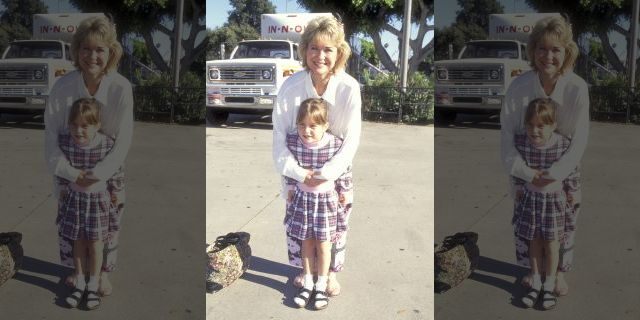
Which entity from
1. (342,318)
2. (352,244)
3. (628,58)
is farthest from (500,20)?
(352,244)

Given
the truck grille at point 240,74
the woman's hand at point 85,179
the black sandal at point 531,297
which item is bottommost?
the black sandal at point 531,297

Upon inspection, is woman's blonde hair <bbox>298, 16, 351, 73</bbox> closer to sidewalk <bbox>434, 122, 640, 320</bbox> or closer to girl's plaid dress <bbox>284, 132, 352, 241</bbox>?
girl's plaid dress <bbox>284, 132, 352, 241</bbox>

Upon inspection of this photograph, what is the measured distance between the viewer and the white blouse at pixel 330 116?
321cm

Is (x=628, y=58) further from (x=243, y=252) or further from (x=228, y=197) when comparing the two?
(x=228, y=197)

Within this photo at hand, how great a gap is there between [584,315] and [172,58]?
1.47 metres

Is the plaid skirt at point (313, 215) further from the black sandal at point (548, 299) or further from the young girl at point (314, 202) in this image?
the black sandal at point (548, 299)

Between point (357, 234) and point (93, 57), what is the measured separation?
2930 millimetres

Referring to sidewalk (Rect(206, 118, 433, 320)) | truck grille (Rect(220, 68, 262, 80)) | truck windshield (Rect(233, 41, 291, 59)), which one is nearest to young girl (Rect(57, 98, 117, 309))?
sidewalk (Rect(206, 118, 433, 320))

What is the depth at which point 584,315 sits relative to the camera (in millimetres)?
2262

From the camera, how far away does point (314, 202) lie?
333 centimetres

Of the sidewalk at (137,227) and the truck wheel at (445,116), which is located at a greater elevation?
the truck wheel at (445,116)

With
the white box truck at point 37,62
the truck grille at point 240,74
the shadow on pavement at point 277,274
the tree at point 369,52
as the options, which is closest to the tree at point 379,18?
the tree at point 369,52

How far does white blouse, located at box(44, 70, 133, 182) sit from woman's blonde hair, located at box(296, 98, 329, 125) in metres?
1.02

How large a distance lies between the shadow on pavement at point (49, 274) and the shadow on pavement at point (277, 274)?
A: 4.69ft
